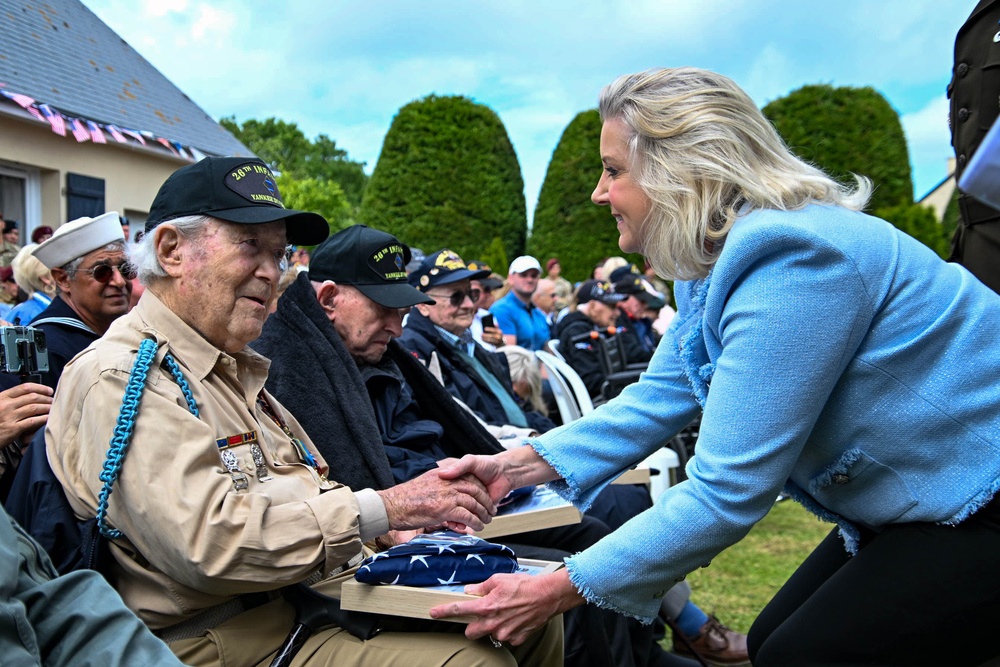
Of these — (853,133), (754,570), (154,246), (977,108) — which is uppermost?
(853,133)

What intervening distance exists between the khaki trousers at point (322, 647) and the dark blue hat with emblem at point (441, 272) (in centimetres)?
328

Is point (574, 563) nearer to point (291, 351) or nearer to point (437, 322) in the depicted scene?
point (291, 351)

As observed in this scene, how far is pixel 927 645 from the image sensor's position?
1886mm

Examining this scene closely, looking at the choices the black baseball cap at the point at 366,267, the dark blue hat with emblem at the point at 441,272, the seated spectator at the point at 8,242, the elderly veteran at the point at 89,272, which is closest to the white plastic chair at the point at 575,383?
the dark blue hat with emblem at the point at 441,272

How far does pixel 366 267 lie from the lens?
3.63 meters

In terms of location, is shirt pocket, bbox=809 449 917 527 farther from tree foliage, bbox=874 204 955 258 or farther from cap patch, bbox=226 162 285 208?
tree foliage, bbox=874 204 955 258

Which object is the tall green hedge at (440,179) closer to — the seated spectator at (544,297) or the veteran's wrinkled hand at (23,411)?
the seated spectator at (544,297)

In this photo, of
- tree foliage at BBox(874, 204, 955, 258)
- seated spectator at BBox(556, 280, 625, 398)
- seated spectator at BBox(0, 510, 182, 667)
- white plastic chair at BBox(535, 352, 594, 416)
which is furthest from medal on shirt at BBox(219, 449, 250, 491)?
tree foliage at BBox(874, 204, 955, 258)

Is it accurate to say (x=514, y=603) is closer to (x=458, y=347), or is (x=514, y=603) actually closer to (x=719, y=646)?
(x=719, y=646)

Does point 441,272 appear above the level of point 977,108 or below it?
below

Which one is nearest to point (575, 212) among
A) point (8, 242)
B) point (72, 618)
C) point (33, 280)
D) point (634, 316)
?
point (634, 316)

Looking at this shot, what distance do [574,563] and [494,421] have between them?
2778 millimetres

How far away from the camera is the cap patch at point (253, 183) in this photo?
2367mm

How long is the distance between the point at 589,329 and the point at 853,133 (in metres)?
12.7
